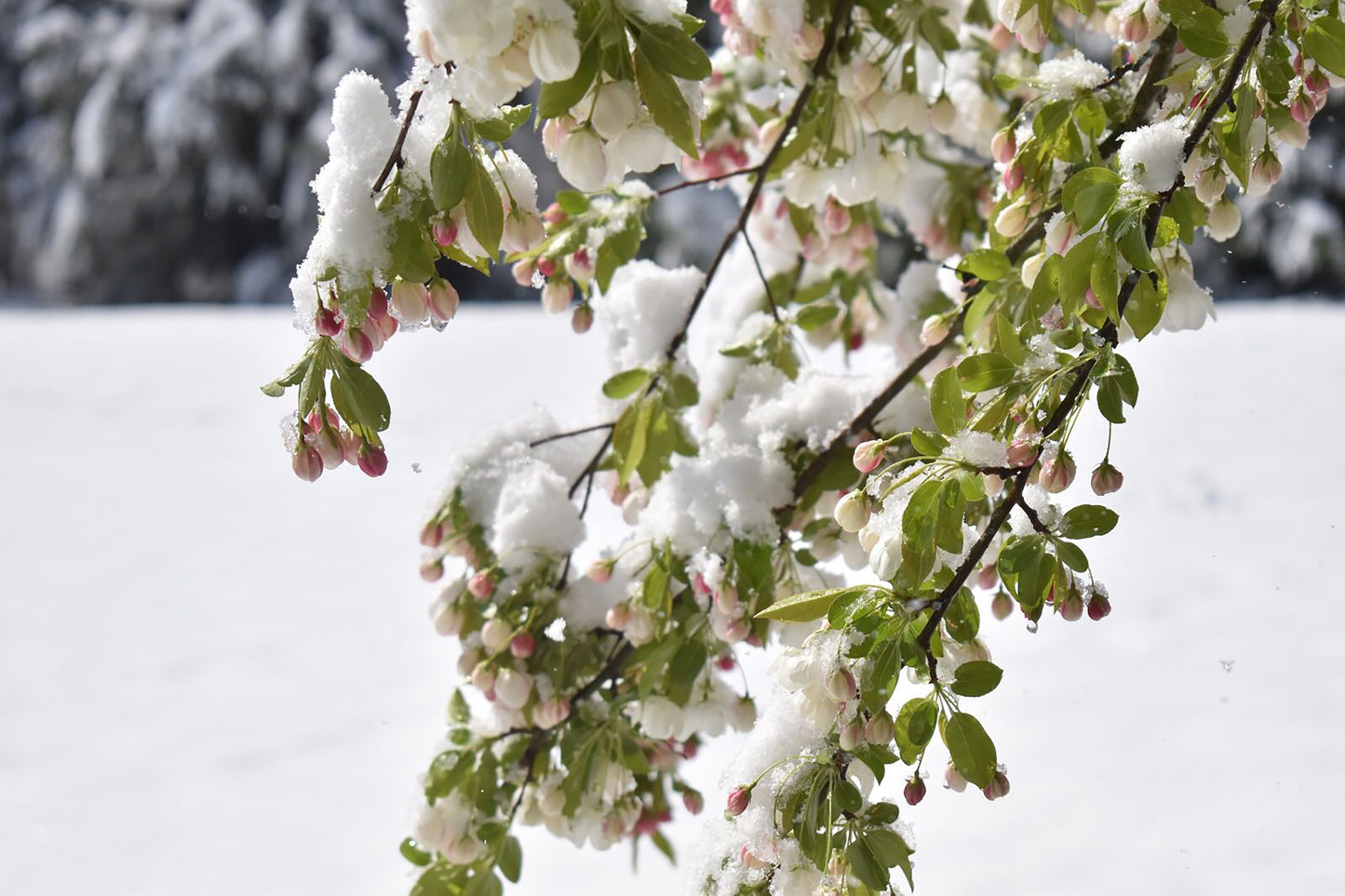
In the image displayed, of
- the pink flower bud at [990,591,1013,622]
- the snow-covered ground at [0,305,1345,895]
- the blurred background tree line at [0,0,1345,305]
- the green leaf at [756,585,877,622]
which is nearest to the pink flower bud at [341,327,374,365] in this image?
the green leaf at [756,585,877,622]

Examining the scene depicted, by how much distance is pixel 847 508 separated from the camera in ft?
2.23

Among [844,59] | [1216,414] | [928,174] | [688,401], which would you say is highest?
[844,59]

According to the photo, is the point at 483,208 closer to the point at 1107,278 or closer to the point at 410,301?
the point at 410,301

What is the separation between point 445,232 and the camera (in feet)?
2.02

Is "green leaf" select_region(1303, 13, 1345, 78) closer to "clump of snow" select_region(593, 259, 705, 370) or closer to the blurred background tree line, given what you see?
"clump of snow" select_region(593, 259, 705, 370)

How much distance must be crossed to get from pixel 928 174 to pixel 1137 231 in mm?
664

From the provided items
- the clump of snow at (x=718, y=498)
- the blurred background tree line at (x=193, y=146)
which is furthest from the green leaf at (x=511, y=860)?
the blurred background tree line at (x=193, y=146)

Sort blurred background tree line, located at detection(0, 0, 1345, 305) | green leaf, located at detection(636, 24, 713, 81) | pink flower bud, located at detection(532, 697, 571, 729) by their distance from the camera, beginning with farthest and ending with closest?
1. blurred background tree line, located at detection(0, 0, 1345, 305)
2. pink flower bud, located at detection(532, 697, 571, 729)
3. green leaf, located at detection(636, 24, 713, 81)

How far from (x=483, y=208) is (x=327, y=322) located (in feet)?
0.31

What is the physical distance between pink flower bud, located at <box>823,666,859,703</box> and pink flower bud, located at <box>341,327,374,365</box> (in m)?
0.29

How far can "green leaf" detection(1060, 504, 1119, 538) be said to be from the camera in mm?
642

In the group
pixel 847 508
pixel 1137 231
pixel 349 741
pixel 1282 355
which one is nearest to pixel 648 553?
pixel 847 508

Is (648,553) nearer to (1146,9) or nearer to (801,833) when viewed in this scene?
(801,833)

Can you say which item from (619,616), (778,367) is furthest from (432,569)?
(778,367)
